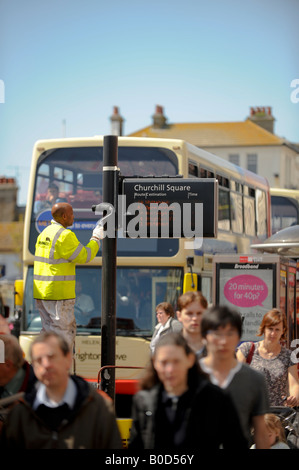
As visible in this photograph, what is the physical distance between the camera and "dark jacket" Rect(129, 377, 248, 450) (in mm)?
4641

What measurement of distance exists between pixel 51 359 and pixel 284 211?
61.4ft

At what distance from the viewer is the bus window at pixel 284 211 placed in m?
22.7

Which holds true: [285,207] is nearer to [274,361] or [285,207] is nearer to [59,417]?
[274,361]

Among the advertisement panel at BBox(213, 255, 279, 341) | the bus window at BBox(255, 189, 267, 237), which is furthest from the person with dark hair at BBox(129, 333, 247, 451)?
the bus window at BBox(255, 189, 267, 237)

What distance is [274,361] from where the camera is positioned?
8.05m

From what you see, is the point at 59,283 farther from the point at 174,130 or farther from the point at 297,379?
the point at 174,130

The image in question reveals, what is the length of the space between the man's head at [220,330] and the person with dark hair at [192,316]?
2.39ft

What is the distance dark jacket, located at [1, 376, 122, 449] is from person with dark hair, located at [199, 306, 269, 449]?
0.64 m

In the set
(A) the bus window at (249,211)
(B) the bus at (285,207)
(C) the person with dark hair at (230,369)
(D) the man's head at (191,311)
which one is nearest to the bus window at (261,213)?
(A) the bus window at (249,211)

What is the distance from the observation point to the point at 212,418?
4.65 metres

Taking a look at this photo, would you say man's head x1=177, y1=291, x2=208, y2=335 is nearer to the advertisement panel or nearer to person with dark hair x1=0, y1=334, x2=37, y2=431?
person with dark hair x1=0, y1=334, x2=37, y2=431

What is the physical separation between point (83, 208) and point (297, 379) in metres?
6.41

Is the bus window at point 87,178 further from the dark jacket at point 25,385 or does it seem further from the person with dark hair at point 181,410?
the person with dark hair at point 181,410

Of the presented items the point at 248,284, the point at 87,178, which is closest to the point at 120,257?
the point at 87,178
